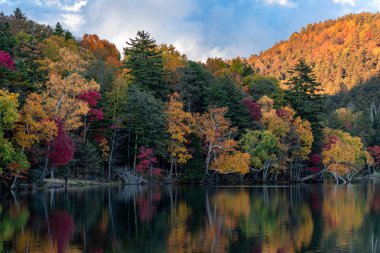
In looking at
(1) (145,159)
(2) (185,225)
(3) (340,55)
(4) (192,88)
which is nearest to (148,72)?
(4) (192,88)

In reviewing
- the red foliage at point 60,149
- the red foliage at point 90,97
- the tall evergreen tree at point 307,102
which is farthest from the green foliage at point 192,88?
the red foliage at point 60,149

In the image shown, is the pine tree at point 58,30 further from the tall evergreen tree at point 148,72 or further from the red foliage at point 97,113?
the red foliage at point 97,113

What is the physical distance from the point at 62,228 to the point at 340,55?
145 meters

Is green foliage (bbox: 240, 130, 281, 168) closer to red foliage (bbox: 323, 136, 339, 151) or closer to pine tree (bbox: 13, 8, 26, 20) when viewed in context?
red foliage (bbox: 323, 136, 339, 151)

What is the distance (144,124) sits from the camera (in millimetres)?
61812

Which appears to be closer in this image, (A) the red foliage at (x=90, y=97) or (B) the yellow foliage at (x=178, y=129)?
(A) the red foliage at (x=90, y=97)

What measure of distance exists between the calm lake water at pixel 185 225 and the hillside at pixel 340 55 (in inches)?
4068

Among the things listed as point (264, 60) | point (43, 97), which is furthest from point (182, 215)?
point (264, 60)

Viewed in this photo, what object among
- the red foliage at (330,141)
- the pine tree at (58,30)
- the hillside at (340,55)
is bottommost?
the red foliage at (330,141)

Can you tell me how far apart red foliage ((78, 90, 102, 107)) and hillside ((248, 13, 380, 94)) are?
3459 inches

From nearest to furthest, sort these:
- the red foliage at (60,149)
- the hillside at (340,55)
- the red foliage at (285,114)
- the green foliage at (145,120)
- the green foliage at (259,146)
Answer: the red foliage at (60,149), the green foliage at (145,120), the green foliage at (259,146), the red foliage at (285,114), the hillside at (340,55)

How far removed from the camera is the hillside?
143 meters

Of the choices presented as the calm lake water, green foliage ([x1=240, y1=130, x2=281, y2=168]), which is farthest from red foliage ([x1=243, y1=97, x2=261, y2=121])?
the calm lake water

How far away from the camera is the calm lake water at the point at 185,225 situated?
2052 cm
